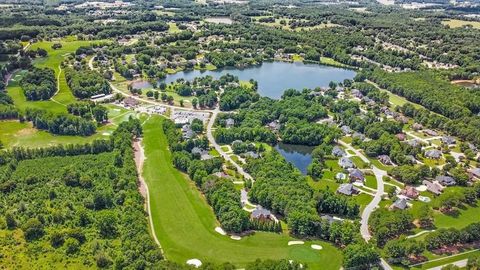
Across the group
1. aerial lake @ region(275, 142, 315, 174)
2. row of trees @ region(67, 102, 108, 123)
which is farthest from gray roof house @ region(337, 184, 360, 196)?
row of trees @ region(67, 102, 108, 123)

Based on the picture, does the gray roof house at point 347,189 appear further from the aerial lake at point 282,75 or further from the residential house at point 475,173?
the aerial lake at point 282,75

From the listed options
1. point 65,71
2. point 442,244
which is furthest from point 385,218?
point 65,71

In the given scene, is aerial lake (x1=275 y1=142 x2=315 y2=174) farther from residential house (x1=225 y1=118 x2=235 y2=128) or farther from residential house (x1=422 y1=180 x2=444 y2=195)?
residential house (x1=422 y1=180 x2=444 y2=195)

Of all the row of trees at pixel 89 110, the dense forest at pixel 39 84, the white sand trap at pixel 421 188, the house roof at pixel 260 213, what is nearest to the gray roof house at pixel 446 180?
the white sand trap at pixel 421 188

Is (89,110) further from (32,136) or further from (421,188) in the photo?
(421,188)

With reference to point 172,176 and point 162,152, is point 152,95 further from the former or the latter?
point 172,176
